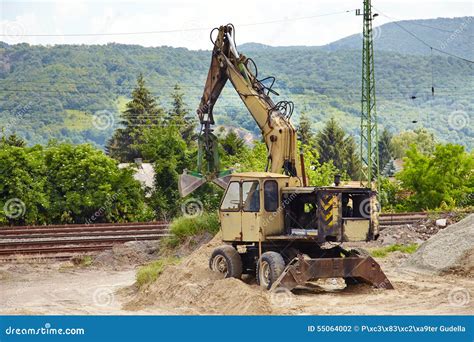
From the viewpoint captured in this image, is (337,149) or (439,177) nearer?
(439,177)

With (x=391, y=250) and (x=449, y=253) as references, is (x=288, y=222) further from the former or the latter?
(x=391, y=250)

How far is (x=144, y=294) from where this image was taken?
1738 cm

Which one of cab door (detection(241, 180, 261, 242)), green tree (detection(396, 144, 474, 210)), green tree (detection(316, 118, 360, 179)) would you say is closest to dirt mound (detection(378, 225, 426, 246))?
cab door (detection(241, 180, 261, 242))

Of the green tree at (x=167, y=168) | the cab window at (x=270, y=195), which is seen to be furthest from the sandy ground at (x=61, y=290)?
the green tree at (x=167, y=168)

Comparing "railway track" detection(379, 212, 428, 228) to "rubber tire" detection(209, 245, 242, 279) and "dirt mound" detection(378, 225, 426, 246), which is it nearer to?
"dirt mound" detection(378, 225, 426, 246)

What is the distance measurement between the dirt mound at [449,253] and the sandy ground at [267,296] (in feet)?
1.20

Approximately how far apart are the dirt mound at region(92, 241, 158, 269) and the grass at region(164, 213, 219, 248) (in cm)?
65

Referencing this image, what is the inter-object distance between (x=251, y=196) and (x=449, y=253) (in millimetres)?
5816

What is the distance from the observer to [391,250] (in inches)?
998

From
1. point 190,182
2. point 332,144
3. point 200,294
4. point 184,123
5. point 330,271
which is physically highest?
point 184,123

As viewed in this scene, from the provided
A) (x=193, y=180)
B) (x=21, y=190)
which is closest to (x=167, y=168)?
(x=21, y=190)

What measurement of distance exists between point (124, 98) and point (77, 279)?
163 metres

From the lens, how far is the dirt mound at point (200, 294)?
569 inches

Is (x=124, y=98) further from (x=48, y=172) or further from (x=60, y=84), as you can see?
(x=48, y=172)
